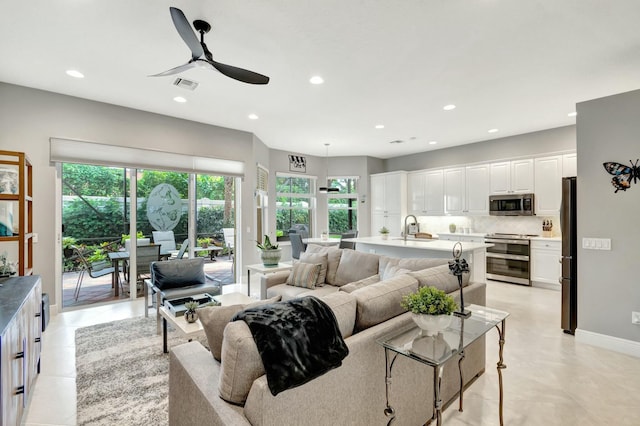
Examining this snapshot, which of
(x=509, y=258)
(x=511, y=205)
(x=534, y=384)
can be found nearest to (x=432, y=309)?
(x=534, y=384)

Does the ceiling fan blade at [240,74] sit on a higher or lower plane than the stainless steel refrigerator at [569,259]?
higher

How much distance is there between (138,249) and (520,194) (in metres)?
6.98

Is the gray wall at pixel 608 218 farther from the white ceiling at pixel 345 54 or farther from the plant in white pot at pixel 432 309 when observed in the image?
the plant in white pot at pixel 432 309

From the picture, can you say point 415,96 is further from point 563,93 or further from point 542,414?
point 542,414

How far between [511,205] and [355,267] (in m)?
4.18

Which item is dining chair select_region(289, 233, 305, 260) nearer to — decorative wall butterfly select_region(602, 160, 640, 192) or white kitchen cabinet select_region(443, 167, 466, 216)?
white kitchen cabinet select_region(443, 167, 466, 216)

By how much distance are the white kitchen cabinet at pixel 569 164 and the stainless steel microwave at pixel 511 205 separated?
66 cm

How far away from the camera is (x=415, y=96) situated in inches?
161

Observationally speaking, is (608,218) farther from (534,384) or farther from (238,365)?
(238,365)

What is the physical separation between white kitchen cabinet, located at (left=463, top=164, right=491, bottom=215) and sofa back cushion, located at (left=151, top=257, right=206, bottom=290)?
5.66m

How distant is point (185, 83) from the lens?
3.63 meters

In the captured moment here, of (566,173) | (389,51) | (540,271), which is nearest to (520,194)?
(566,173)

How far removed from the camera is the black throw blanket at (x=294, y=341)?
1169 millimetres

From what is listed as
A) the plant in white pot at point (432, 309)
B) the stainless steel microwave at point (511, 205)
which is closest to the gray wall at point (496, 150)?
the stainless steel microwave at point (511, 205)
